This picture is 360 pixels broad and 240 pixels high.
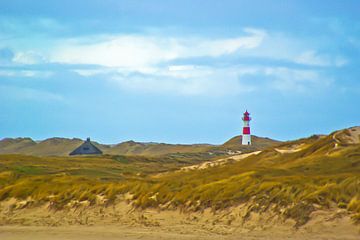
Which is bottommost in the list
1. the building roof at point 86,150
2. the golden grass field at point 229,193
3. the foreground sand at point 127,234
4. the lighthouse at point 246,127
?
the foreground sand at point 127,234

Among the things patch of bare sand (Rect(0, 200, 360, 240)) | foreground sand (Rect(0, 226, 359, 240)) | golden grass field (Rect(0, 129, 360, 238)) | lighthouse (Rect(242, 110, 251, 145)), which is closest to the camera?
foreground sand (Rect(0, 226, 359, 240))

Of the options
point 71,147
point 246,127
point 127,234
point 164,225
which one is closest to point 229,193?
point 164,225

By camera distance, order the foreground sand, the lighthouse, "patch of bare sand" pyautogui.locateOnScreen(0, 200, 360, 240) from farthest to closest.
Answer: the lighthouse → "patch of bare sand" pyautogui.locateOnScreen(0, 200, 360, 240) → the foreground sand

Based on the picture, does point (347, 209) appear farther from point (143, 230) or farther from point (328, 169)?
point (328, 169)

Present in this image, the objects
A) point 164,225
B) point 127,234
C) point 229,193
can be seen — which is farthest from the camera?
point 229,193

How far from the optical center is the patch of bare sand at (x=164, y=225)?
1612 centimetres

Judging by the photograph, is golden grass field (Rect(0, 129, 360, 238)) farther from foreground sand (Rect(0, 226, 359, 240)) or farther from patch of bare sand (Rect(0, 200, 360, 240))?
foreground sand (Rect(0, 226, 359, 240))

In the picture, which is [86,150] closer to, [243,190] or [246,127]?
[246,127]

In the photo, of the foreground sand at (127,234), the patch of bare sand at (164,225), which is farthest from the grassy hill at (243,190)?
the foreground sand at (127,234)

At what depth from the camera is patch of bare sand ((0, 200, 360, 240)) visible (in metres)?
16.1

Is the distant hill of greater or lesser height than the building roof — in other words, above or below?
above

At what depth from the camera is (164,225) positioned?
18.1 metres

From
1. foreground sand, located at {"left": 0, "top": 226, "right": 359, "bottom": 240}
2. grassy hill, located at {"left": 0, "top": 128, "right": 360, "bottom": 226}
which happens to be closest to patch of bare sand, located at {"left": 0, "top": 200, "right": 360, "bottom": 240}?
foreground sand, located at {"left": 0, "top": 226, "right": 359, "bottom": 240}

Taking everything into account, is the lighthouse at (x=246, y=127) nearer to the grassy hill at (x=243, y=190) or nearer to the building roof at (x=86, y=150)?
the building roof at (x=86, y=150)
